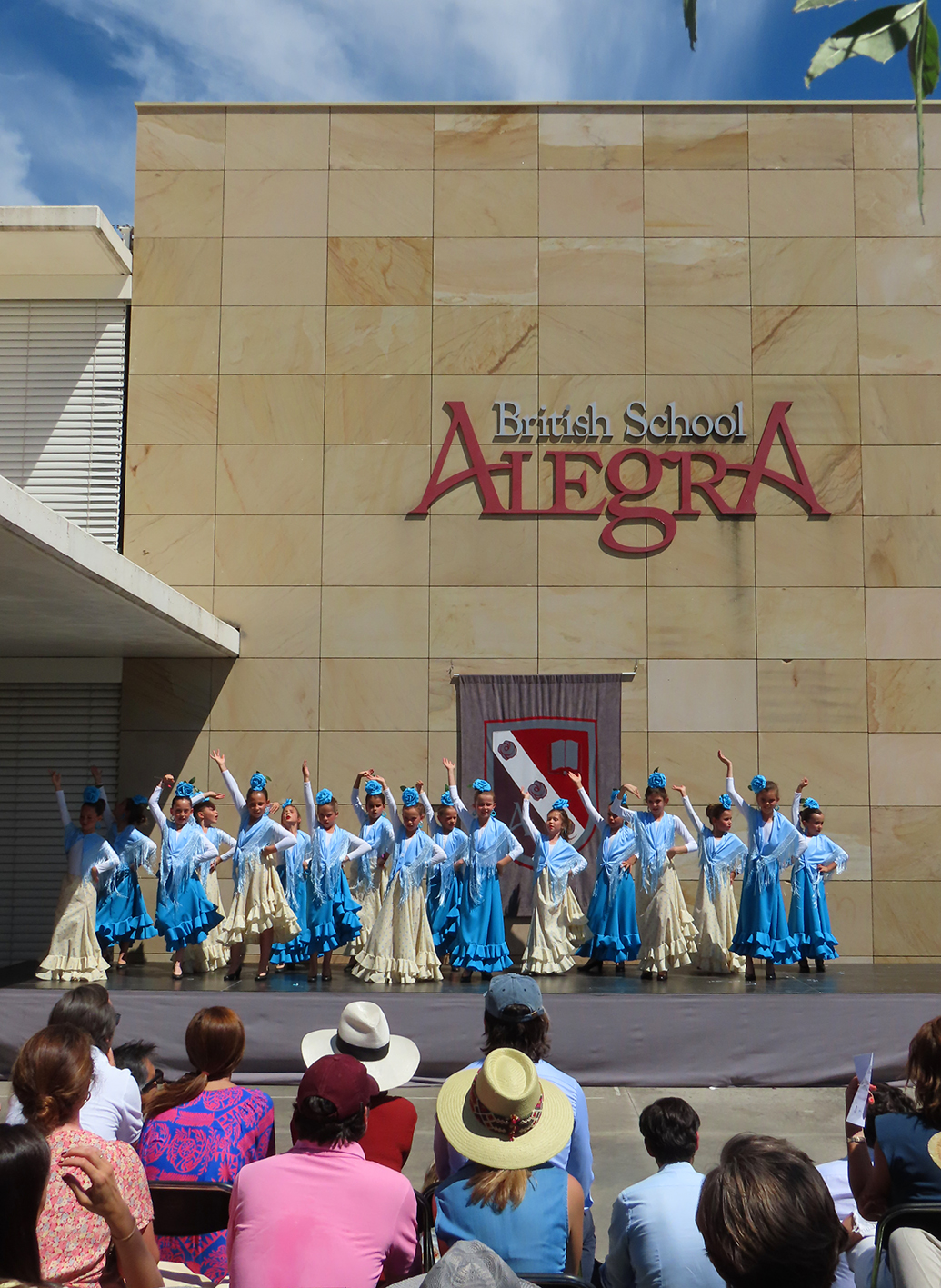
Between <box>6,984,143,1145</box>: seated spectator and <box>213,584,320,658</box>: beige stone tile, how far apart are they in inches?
297

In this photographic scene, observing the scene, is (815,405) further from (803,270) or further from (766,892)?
(766,892)

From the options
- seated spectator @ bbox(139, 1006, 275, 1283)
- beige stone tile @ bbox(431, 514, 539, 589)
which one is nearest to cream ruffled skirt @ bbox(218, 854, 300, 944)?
beige stone tile @ bbox(431, 514, 539, 589)

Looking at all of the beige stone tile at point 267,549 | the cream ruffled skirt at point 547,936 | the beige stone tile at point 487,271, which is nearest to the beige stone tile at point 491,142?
the beige stone tile at point 487,271

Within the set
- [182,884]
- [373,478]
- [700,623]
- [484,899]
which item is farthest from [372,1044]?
[373,478]

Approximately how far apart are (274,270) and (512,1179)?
10.6 m

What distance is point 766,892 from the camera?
345 inches

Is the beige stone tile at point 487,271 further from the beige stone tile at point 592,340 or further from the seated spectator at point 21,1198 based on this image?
the seated spectator at point 21,1198

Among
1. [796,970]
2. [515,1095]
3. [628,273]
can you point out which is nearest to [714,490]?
[628,273]

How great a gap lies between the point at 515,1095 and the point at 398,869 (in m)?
6.31

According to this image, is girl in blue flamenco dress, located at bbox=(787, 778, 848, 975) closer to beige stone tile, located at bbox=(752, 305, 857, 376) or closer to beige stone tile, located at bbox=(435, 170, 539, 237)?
beige stone tile, located at bbox=(752, 305, 857, 376)

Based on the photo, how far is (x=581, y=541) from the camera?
11227 millimetres

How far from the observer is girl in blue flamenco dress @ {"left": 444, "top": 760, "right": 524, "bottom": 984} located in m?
8.73

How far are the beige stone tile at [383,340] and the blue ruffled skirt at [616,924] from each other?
18.6 ft

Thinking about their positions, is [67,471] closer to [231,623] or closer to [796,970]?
[231,623]
